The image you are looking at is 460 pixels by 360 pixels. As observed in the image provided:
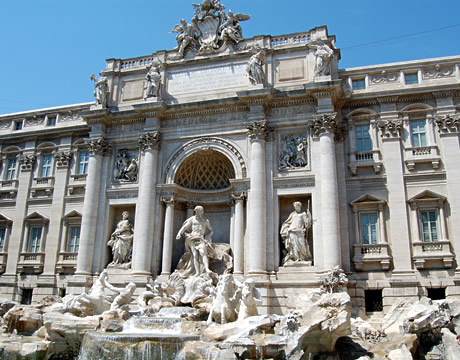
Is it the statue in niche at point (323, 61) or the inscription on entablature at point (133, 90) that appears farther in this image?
the inscription on entablature at point (133, 90)

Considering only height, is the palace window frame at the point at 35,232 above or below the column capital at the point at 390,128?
below

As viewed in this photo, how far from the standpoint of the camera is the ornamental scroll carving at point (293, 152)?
22.5 meters

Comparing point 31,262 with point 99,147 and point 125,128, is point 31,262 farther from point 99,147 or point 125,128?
point 125,128

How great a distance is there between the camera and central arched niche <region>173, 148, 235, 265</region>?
24.5 metres

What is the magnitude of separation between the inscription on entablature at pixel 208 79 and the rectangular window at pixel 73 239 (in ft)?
31.0

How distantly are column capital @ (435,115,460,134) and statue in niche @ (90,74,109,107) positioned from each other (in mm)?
17503

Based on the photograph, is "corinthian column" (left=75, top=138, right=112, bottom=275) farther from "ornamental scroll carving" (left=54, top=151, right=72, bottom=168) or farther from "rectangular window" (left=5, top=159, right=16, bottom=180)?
"rectangular window" (left=5, top=159, right=16, bottom=180)

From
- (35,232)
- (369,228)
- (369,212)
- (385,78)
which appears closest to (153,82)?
(35,232)

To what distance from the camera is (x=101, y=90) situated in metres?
26.2

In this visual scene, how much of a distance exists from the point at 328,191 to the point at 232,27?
1100 cm

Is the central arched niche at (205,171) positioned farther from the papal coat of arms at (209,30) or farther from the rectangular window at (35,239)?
the rectangular window at (35,239)

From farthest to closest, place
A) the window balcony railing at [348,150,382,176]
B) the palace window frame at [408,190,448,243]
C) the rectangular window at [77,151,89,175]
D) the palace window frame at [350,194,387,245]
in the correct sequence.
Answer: the rectangular window at [77,151,89,175] → the window balcony railing at [348,150,382,176] → the palace window frame at [350,194,387,245] → the palace window frame at [408,190,448,243]

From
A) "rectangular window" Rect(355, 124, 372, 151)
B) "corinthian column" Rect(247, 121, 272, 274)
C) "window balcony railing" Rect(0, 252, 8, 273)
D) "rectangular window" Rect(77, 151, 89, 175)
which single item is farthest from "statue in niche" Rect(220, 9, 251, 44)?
"window balcony railing" Rect(0, 252, 8, 273)

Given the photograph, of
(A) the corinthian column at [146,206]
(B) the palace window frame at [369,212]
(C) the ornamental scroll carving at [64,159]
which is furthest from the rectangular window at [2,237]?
(B) the palace window frame at [369,212]
